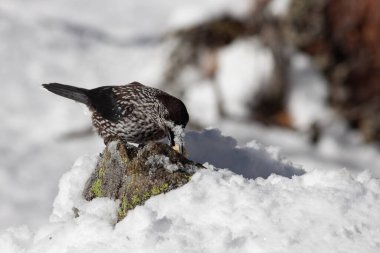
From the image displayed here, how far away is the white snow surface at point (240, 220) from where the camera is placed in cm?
350

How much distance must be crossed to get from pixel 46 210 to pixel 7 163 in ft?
5.02

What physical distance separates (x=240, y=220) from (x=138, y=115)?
2.27 m

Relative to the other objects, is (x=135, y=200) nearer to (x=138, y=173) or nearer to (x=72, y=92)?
(x=138, y=173)

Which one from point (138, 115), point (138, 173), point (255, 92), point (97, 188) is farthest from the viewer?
point (255, 92)

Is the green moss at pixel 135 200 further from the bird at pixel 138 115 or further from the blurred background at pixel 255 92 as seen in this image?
the blurred background at pixel 255 92

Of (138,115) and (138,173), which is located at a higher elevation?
(138,115)

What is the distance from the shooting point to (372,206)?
12.1 feet

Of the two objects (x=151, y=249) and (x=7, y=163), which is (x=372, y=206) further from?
(x=7, y=163)

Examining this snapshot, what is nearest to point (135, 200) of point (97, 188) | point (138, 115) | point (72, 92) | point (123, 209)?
point (123, 209)

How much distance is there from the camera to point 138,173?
4.15m

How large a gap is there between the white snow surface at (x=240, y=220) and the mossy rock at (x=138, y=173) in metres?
0.09

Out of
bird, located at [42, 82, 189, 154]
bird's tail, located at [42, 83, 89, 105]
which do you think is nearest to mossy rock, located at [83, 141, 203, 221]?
bird, located at [42, 82, 189, 154]

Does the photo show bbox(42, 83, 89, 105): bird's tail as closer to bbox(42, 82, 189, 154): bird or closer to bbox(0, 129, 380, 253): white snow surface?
bbox(42, 82, 189, 154): bird

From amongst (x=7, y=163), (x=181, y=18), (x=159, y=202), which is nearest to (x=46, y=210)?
(x=7, y=163)
